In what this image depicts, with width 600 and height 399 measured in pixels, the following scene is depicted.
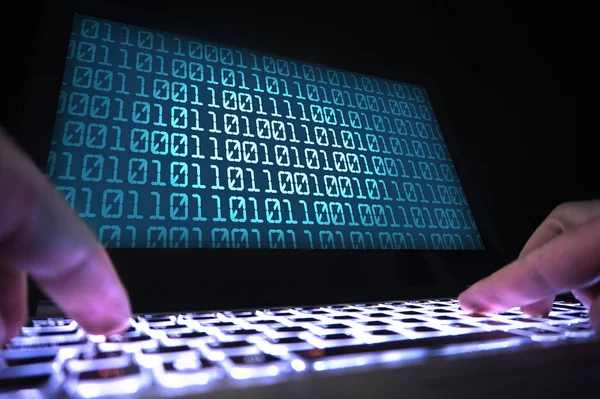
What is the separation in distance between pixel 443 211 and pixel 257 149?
0.48 m

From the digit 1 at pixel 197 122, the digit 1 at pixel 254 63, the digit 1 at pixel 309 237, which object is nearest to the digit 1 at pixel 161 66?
the digit 1 at pixel 197 122

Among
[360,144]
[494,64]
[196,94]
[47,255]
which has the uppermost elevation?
[494,64]

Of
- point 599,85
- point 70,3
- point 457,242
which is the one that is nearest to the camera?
point 70,3

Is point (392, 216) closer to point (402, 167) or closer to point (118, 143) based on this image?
point (402, 167)

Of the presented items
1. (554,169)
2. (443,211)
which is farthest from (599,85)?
(443,211)

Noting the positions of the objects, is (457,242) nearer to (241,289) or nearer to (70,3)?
(241,289)

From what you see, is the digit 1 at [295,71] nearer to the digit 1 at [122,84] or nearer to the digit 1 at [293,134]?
the digit 1 at [293,134]

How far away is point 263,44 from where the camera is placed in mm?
1025

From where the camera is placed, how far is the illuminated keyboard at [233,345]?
29 centimetres

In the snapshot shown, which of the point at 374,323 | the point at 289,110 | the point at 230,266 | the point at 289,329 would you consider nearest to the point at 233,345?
the point at 289,329

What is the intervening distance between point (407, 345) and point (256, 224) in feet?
1.46

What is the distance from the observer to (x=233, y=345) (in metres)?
0.40

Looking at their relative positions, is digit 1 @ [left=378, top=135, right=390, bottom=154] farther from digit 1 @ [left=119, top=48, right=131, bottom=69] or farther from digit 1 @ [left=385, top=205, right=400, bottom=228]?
digit 1 @ [left=119, top=48, right=131, bottom=69]

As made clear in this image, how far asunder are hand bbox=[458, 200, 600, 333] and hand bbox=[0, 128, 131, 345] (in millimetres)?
488
